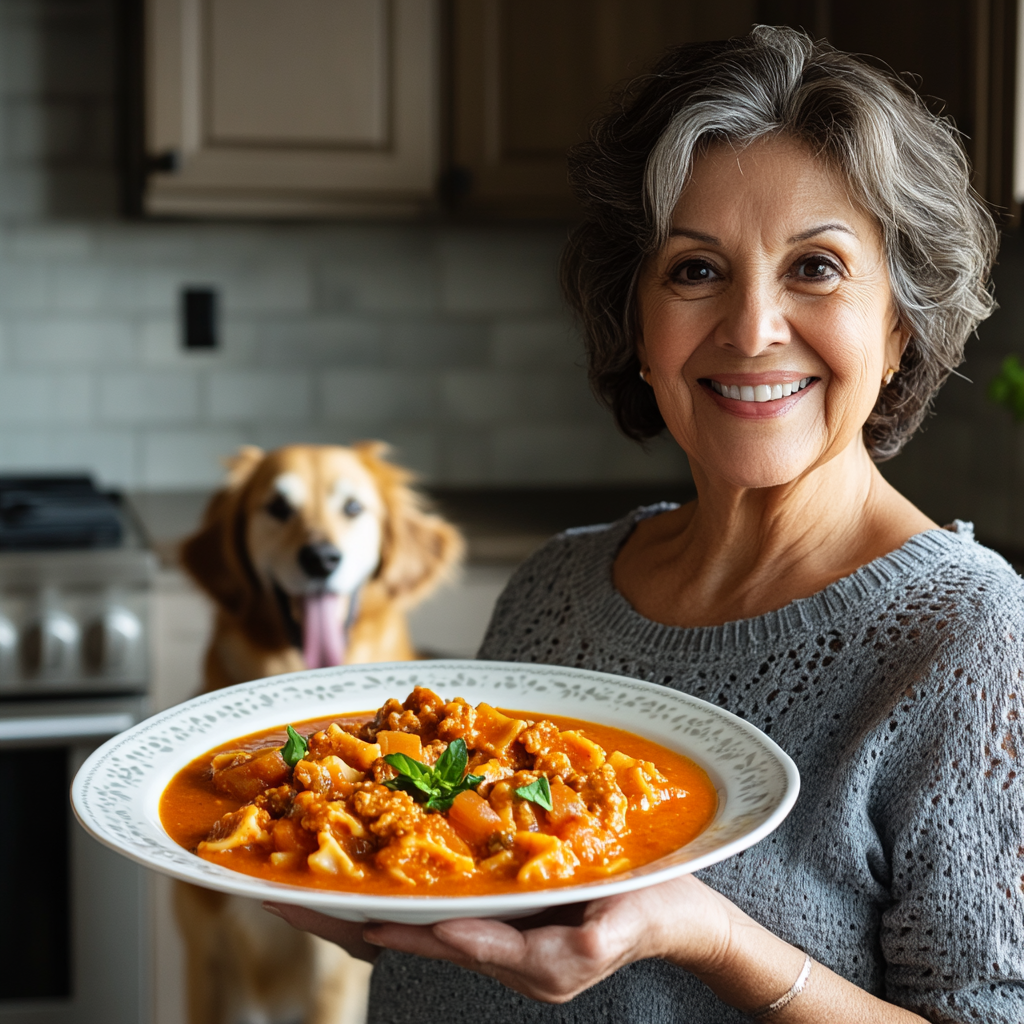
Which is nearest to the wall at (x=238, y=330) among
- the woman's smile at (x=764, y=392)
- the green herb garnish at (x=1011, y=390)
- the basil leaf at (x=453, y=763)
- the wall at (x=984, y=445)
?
the wall at (x=984, y=445)

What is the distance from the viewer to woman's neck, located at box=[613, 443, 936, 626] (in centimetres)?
109

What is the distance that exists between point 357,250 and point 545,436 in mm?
665

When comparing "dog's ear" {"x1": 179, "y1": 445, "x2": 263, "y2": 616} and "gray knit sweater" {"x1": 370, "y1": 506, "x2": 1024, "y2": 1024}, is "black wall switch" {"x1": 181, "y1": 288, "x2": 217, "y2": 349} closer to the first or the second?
"dog's ear" {"x1": 179, "y1": 445, "x2": 263, "y2": 616}

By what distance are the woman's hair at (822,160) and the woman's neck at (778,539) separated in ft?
0.44

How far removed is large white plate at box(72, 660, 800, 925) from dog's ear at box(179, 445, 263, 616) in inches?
43.8

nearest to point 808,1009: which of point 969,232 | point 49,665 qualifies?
point 969,232

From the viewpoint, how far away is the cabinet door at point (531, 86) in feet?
8.70

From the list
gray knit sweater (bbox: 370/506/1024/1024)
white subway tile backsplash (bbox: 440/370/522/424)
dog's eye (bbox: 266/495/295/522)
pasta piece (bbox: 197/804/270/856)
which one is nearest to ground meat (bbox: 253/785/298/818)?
pasta piece (bbox: 197/804/270/856)

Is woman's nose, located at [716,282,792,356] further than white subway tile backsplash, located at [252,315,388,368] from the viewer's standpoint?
No

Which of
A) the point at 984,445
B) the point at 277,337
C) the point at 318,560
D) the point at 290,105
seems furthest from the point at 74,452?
the point at 984,445

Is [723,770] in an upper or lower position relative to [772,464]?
lower

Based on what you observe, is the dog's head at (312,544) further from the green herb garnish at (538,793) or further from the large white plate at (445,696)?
the green herb garnish at (538,793)

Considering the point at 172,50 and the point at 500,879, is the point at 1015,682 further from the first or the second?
the point at 172,50

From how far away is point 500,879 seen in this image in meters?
0.74
